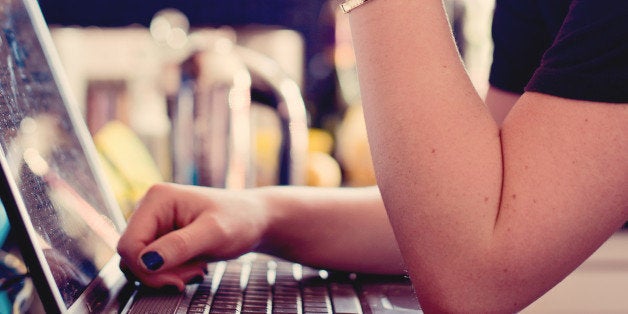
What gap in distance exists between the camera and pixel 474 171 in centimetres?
54

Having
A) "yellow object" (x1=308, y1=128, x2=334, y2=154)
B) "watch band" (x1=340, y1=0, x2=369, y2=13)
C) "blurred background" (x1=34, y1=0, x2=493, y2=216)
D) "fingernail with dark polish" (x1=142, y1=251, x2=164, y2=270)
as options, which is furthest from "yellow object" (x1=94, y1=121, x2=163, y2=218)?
"watch band" (x1=340, y1=0, x2=369, y2=13)

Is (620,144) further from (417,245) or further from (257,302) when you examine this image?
(257,302)

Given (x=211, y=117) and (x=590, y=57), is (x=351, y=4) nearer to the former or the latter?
(x=590, y=57)

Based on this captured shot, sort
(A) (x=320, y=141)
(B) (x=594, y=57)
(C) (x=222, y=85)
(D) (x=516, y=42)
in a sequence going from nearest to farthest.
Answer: (B) (x=594, y=57)
(D) (x=516, y=42)
(C) (x=222, y=85)
(A) (x=320, y=141)

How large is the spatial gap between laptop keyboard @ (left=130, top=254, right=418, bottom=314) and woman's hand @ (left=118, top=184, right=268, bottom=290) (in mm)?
20

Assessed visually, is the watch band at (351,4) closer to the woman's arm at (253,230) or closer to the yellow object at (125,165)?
the woman's arm at (253,230)

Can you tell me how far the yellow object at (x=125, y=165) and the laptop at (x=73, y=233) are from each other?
76 cm

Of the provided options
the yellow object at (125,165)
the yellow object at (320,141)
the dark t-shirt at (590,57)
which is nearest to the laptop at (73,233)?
the dark t-shirt at (590,57)

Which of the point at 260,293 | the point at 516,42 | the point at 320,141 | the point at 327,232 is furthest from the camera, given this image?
the point at 320,141

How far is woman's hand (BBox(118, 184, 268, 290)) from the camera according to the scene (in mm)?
626

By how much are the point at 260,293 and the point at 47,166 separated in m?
0.20

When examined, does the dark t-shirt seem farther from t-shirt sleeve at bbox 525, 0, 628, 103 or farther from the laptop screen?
the laptop screen

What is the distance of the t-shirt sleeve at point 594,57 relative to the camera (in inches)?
20.2

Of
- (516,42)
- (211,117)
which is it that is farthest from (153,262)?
(211,117)
